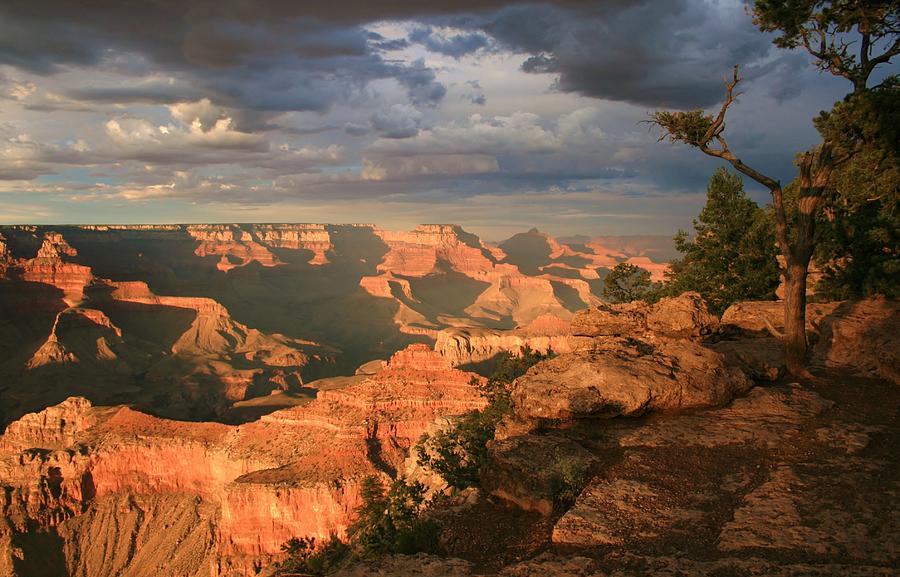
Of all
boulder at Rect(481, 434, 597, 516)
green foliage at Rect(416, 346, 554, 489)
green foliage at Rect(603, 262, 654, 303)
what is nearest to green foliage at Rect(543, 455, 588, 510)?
boulder at Rect(481, 434, 597, 516)

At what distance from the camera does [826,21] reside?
16.7 m

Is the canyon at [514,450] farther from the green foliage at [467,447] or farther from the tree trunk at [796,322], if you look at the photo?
the green foliage at [467,447]

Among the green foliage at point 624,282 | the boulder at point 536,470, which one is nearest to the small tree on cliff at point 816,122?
the boulder at point 536,470

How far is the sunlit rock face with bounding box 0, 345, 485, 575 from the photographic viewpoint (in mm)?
41188

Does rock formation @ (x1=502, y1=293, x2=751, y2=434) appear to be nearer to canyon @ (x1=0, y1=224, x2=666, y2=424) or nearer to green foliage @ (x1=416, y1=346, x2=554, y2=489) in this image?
green foliage @ (x1=416, y1=346, x2=554, y2=489)

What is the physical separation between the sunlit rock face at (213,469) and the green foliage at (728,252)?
2499cm

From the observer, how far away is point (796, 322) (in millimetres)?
17234

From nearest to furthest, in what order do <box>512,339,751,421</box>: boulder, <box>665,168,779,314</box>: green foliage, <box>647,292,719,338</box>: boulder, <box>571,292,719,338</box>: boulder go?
<box>512,339,751,421</box>: boulder < <box>647,292,719,338</box>: boulder < <box>571,292,719,338</box>: boulder < <box>665,168,779,314</box>: green foliage

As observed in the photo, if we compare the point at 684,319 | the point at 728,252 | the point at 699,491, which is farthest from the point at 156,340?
the point at 699,491

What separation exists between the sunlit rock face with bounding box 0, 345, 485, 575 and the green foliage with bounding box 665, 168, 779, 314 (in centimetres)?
2499

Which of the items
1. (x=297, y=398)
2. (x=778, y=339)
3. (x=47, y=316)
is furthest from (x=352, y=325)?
(x=778, y=339)

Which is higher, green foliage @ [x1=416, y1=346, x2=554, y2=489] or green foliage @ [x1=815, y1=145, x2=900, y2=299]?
green foliage @ [x1=815, y1=145, x2=900, y2=299]

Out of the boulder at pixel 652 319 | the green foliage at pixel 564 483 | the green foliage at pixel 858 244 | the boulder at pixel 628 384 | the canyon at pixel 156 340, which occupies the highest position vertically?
the green foliage at pixel 858 244

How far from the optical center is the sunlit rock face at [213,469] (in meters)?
41.2
